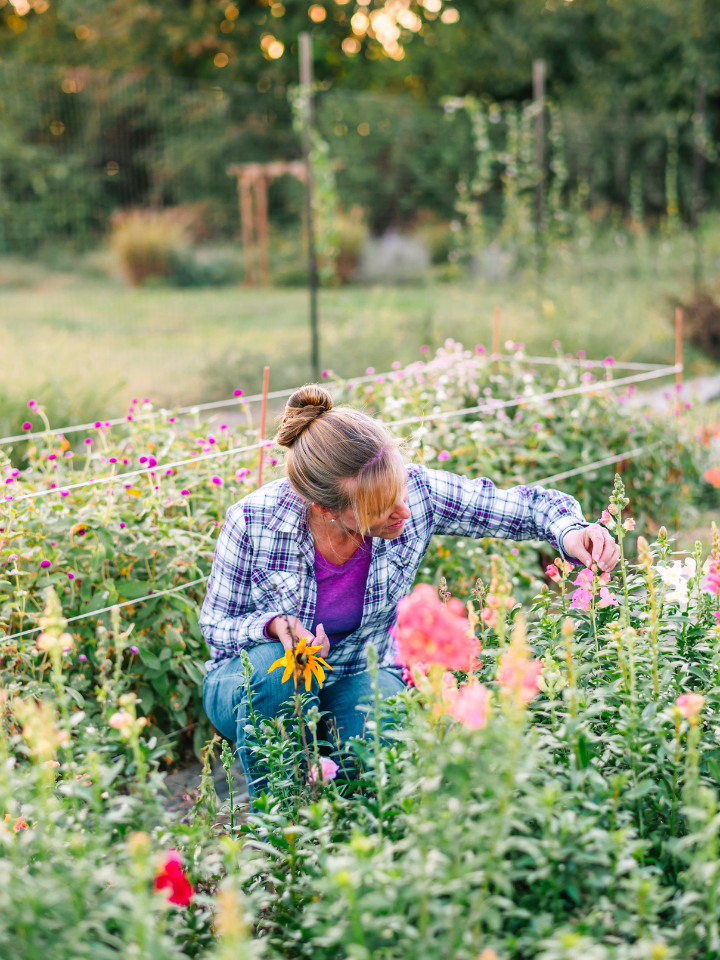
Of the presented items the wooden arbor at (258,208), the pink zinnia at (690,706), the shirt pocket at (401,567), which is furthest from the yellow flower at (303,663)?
the wooden arbor at (258,208)

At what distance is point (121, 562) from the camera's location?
2.32m

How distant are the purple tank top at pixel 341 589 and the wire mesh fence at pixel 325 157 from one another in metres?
5.06

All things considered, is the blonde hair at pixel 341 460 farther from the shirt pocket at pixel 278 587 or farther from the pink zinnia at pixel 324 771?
the pink zinnia at pixel 324 771

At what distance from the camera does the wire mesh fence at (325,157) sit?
7.70 m

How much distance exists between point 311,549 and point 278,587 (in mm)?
108

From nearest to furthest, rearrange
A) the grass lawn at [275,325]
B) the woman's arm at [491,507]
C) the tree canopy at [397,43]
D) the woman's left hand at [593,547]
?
the woman's left hand at [593,547] → the woman's arm at [491,507] → the grass lawn at [275,325] → the tree canopy at [397,43]

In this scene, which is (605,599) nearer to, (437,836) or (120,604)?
(437,836)

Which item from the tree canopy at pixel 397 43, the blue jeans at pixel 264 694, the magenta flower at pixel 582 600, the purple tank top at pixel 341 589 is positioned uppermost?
the tree canopy at pixel 397 43

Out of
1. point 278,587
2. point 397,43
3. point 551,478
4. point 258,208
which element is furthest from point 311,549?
point 397,43

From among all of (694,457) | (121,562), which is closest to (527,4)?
(694,457)

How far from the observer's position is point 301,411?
1.86 metres

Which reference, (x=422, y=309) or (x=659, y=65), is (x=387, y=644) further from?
(x=659, y=65)

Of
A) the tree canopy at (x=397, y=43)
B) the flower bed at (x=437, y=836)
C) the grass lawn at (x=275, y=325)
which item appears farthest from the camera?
the tree canopy at (x=397, y=43)

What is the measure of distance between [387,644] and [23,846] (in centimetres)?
110
